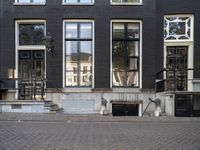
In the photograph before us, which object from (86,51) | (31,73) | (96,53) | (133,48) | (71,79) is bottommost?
(71,79)

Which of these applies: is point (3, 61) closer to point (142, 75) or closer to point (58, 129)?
point (142, 75)

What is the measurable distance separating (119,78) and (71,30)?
3742 millimetres

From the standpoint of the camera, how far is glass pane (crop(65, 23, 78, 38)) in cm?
2012

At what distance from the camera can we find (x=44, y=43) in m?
20.0

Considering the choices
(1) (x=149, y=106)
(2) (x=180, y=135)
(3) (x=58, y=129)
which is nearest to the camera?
(2) (x=180, y=135)

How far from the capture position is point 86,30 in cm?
2014

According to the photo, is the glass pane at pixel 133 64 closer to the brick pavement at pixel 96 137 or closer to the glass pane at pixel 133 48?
the glass pane at pixel 133 48

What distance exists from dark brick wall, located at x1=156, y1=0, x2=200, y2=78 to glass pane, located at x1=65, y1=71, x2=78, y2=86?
465 centimetres

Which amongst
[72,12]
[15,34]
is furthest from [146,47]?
[15,34]

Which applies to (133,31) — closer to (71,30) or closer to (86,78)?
(71,30)

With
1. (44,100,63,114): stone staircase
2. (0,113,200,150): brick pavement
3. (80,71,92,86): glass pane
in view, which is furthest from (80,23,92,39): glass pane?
(0,113,200,150): brick pavement

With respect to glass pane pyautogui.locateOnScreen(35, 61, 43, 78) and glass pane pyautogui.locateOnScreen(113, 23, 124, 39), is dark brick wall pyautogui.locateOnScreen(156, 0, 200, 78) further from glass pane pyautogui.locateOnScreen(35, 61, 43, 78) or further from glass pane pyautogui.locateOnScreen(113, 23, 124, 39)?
glass pane pyautogui.locateOnScreen(35, 61, 43, 78)

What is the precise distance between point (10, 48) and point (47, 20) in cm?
257

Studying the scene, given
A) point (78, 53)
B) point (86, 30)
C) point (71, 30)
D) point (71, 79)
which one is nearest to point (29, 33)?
point (71, 30)
